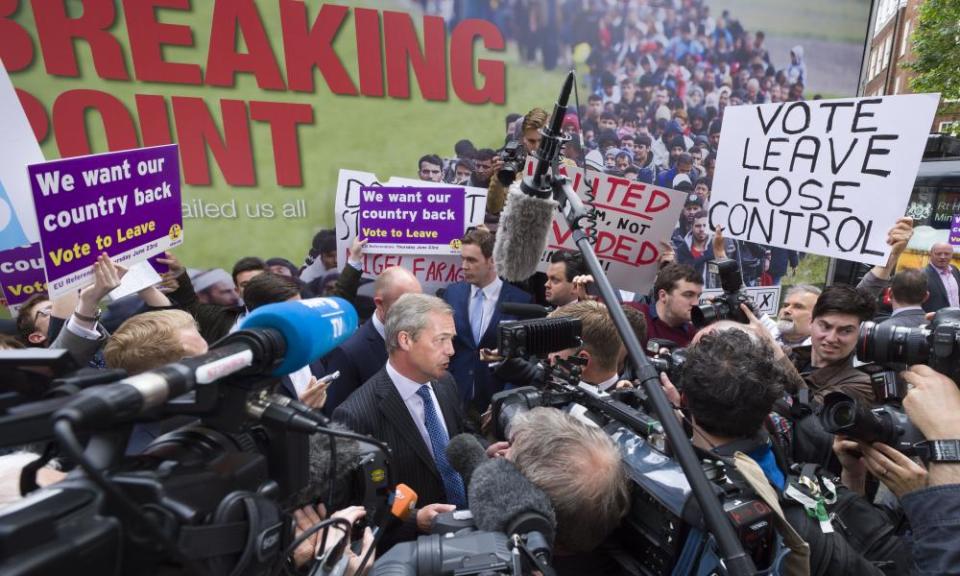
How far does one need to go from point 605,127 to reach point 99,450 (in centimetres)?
552

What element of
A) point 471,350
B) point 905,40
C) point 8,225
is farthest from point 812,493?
point 905,40

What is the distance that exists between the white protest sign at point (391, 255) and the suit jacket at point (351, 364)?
45.4 inches

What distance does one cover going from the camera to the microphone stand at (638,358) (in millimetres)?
1020

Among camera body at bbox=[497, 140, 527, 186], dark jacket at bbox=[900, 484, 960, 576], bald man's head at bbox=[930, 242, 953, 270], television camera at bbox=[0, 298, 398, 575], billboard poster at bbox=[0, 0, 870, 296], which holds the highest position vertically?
billboard poster at bbox=[0, 0, 870, 296]

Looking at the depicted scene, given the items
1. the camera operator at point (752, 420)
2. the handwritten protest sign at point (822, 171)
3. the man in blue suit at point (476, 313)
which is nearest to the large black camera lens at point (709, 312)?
the camera operator at point (752, 420)

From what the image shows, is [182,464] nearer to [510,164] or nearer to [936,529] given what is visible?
[510,164]

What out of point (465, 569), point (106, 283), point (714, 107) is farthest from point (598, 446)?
point (714, 107)

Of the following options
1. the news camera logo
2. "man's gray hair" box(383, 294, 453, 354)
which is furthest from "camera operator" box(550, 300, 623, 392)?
the news camera logo

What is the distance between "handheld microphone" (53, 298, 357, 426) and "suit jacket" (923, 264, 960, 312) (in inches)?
303

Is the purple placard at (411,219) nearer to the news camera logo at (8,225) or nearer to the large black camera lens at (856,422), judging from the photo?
the news camera logo at (8,225)

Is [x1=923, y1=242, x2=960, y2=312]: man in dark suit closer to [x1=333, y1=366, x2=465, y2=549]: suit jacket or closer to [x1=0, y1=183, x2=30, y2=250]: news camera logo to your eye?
[x1=333, y1=366, x2=465, y2=549]: suit jacket

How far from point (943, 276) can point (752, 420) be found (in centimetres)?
733

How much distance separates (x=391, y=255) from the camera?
4.14 meters

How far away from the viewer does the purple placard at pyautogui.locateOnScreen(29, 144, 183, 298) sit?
7.74ft
